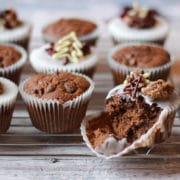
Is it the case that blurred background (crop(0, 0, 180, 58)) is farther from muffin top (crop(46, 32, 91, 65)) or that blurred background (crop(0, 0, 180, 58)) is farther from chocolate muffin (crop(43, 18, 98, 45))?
muffin top (crop(46, 32, 91, 65))

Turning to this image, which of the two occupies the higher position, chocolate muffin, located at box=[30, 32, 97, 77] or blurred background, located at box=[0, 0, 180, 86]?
chocolate muffin, located at box=[30, 32, 97, 77]

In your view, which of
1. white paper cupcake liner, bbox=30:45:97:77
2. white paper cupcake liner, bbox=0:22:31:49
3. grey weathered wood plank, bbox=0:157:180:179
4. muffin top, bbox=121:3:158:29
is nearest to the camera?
grey weathered wood plank, bbox=0:157:180:179

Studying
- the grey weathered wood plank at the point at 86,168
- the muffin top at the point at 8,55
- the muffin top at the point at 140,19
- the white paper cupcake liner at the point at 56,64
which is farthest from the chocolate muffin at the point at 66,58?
the grey weathered wood plank at the point at 86,168

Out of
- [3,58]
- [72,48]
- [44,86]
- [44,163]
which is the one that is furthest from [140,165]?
[3,58]

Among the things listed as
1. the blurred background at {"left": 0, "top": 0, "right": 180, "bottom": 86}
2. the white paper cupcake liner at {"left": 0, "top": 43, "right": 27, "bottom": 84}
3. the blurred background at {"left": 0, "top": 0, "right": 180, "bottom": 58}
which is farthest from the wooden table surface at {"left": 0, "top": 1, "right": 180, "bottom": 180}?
the blurred background at {"left": 0, "top": 0, "right": 180, "bottom": 58}

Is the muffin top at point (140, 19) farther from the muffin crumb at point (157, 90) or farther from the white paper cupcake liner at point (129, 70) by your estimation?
the muffin crumb at point (157, 90)

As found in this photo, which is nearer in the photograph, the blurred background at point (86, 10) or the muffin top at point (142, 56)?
the muffin top at point (142, 56)

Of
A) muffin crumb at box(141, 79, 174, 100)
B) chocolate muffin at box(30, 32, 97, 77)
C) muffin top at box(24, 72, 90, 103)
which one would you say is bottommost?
chocolate muffin at box(30, 32, 97, 77)

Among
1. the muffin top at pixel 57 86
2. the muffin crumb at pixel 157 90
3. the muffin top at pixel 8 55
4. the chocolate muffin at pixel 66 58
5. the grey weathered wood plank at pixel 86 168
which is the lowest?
the grey weathered wood plank at pixel 86 168
